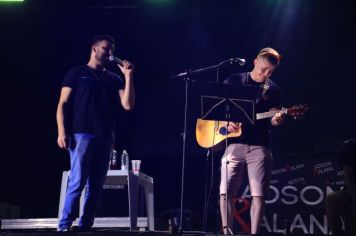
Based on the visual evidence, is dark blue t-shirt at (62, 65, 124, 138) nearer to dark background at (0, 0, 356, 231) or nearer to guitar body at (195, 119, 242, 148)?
→ guitar body at (195, 119, 242, 148)

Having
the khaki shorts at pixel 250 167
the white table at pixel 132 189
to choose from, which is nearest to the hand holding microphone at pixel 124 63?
the khaki shorts at pixel 250 167

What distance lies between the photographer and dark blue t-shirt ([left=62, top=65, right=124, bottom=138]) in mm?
5766

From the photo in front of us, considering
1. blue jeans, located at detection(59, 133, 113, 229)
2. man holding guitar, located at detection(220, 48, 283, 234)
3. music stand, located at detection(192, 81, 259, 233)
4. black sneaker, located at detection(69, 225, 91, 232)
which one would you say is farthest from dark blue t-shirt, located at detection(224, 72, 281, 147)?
black sneaker, located at detection(69, 225, 91, 232)

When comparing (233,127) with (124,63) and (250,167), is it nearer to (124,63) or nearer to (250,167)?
(250,167)

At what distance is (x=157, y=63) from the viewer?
29.5 ft

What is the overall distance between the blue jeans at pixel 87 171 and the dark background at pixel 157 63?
295 cm

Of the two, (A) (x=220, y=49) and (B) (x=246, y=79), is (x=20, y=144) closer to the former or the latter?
(A) (x=220, y=49)

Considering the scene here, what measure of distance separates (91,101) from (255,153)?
176 centimetres

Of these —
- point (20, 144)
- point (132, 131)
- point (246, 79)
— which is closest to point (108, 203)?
point (132, 131)

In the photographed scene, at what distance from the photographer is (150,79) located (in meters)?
8.95

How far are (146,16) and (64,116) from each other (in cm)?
363

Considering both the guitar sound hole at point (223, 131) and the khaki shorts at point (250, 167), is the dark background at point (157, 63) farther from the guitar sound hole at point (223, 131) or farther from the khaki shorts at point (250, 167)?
the khaki shorts at point (250, 167)

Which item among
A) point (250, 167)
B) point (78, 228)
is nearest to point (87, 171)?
point (78, 228)

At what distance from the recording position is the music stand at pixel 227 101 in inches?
223
